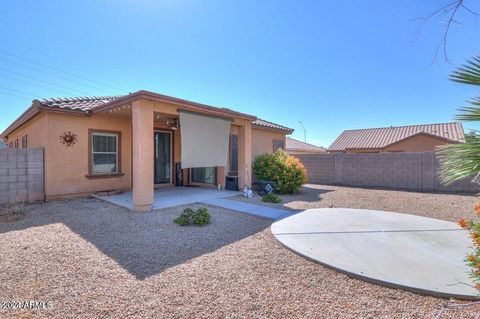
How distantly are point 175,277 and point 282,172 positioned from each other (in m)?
8.06

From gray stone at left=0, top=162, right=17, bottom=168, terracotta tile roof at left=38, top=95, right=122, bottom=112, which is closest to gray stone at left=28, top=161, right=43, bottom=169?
gray stone at left=0, top=162, right=17, bottom=168

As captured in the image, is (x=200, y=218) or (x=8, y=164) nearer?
(x=200, y=218)

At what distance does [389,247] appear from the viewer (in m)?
4.39

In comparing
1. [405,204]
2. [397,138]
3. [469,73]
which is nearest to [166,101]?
[469,73]

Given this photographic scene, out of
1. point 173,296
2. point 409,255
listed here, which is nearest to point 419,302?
point 409,255

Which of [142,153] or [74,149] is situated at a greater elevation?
[74,149]

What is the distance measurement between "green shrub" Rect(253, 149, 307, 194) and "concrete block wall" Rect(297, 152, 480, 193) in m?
5.22

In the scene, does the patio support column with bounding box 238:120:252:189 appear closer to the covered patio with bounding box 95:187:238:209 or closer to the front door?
the covered patio with bounding box 95:187:238:209

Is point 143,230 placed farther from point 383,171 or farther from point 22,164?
point 383,171

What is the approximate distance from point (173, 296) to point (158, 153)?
916 cm

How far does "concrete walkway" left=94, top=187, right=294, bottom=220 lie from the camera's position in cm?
720

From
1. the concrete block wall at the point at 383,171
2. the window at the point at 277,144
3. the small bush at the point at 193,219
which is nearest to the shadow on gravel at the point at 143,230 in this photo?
the small bush at the point at 193,219

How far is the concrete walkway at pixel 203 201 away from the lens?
7.20 meters

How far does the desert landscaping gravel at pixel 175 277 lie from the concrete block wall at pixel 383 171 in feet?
35.1
